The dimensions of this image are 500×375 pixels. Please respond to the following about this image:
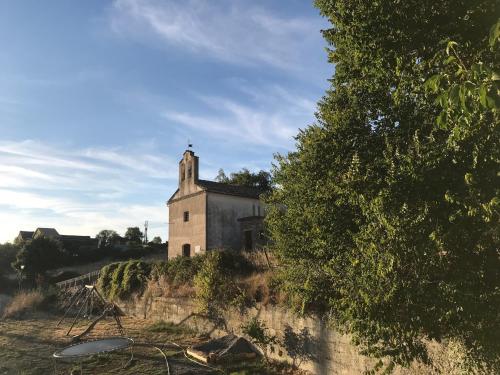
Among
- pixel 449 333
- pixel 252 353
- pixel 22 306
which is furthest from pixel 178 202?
pixel 449 333

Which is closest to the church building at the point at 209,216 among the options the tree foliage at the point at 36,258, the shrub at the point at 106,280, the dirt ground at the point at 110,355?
the shrub at the point at 106,280

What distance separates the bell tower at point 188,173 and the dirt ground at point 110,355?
37.6 feet

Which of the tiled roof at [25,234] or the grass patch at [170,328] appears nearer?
the grass patch at [170,328]

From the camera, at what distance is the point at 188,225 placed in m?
30.3

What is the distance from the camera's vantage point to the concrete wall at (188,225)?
2872 centimetres

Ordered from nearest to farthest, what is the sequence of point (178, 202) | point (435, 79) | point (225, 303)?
point (435, 79) → point (225, 303) → point (178, 202)

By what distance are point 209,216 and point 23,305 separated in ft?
43.6

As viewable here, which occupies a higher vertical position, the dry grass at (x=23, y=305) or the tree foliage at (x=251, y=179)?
the tree foliage at (x=251, y=179)

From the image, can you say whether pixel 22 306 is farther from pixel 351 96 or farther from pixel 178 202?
pixel 351 96

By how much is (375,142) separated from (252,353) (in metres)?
7.91

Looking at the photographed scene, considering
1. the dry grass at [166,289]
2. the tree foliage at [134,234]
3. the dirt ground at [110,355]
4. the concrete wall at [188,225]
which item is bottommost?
the dirt ground at [110,355]

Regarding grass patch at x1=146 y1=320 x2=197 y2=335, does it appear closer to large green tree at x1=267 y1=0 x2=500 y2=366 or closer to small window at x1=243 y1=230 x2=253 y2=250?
large green tree at x1=267 y1=0 x2=500 y2=366

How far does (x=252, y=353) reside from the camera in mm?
13062

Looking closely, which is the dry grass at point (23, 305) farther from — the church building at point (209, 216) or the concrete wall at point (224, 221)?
the concrete wall at point (224, 221)
